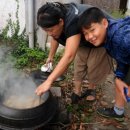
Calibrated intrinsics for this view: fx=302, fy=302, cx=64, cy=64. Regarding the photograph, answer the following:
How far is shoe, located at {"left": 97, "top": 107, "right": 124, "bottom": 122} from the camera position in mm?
5328

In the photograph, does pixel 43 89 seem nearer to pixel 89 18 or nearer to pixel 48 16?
pixel 48 16

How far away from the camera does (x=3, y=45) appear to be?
25.2ft

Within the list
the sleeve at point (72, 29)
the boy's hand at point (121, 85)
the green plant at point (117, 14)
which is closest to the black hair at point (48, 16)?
the sleeve at point (72, 29)

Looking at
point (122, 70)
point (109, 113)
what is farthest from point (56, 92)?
point (122, 70)

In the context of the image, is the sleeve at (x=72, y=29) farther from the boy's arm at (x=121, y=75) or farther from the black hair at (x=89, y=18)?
the boy's arm at (x=121, y=75)

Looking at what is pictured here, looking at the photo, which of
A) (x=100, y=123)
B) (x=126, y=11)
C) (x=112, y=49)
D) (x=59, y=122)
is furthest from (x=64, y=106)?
(x=126, y=11)

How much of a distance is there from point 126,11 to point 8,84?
4.42 meters

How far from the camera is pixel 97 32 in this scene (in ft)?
13.7

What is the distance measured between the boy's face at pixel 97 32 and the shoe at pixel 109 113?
160cm

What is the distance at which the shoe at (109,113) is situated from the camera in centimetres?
533

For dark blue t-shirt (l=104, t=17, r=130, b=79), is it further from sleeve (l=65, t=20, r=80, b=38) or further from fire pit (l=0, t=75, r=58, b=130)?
fire pit (l=0, t=75, r=58, b=130)

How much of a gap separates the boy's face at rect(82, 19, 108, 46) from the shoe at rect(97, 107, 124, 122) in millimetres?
1596

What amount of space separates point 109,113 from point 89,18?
79.6 inches

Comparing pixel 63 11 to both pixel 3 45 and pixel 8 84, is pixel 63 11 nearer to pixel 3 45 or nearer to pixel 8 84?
pixel 8 84
